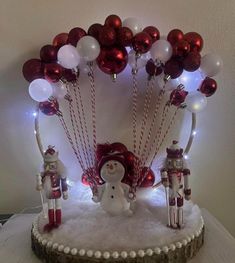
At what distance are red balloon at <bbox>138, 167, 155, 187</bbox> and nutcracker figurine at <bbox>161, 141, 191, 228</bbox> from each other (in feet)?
0.46

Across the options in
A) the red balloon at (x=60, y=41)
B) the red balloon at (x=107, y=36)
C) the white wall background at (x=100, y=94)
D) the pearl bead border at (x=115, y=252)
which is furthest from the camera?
the white wall background at (x=100, y=94)

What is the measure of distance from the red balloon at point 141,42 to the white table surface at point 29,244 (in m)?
0.55

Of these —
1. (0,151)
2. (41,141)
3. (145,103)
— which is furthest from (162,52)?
(0,151)

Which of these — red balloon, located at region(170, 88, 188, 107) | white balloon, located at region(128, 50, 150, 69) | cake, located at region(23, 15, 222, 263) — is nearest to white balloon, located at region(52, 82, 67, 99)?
cake, located at region(23, 15, 222, 263)

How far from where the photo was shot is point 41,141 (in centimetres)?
122

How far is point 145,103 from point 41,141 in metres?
0.37

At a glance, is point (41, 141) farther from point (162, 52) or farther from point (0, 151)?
point (162, 52)

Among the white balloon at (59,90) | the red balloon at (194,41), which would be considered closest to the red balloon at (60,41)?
the white balloon at (59,90)

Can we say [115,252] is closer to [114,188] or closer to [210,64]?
[114,188]

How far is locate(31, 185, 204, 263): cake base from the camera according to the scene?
33.3 inches

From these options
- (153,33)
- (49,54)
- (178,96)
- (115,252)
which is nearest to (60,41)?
(49,54)

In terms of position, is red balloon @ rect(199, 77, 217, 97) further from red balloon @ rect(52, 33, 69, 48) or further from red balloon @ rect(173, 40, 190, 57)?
red balloon @ rect(52, 33, 69, 48)

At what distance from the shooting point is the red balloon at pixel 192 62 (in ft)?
3.19

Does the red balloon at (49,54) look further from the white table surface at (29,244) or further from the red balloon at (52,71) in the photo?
the white table surface at (29,244)
